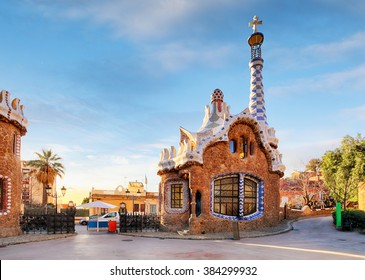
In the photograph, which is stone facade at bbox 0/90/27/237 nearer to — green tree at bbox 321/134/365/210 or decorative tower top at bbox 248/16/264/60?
decorative tower top at bbox 248/16/264/60

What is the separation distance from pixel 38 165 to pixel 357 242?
31.8 meters

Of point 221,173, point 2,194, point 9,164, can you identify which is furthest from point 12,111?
point 221,173

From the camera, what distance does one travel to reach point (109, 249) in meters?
13.4

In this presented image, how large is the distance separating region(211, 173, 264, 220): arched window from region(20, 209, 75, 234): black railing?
8.66 metres

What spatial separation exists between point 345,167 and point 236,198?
1385cm

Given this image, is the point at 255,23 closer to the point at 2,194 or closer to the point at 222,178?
the point at 222,178

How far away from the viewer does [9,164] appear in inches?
717

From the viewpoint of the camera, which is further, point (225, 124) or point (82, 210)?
point (82, 210)

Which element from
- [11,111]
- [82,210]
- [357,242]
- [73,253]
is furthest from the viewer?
[82,210]

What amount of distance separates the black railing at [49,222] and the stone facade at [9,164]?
1.43m

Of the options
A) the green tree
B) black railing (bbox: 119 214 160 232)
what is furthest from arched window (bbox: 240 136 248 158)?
the green tree

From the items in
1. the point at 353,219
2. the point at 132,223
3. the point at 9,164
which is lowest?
the point at 132,223

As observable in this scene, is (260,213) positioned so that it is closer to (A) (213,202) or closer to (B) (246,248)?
(A) (213,202)
